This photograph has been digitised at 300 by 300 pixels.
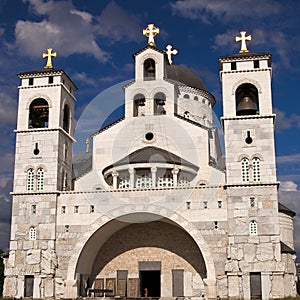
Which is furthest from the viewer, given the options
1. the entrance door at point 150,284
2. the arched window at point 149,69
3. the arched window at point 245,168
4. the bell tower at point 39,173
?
the arched window at point 149,69

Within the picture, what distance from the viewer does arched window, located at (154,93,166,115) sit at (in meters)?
35.5

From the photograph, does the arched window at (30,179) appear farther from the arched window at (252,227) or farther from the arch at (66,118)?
the arched window at (252,227)

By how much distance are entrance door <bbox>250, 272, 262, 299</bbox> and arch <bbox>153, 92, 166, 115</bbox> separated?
13.3m

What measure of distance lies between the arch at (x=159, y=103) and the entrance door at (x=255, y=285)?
43.6 feet

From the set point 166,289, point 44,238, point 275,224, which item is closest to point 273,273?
point 275,224

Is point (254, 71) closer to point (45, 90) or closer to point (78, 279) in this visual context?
point (45, 90)

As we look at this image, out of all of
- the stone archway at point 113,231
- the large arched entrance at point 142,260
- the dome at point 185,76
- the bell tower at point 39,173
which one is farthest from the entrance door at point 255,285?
the dome at point 185,76

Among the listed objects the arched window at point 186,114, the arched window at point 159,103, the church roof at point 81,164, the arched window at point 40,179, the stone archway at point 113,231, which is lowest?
the stone archway at point 113,231

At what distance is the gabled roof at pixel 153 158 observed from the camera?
106 ft

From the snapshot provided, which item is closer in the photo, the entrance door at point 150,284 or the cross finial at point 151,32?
the entrance door at point 150,284

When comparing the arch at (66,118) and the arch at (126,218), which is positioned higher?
the arch at (66,118)

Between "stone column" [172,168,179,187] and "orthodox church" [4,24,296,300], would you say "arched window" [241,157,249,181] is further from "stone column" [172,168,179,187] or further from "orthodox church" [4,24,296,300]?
"stone column" [172,168,179,187]

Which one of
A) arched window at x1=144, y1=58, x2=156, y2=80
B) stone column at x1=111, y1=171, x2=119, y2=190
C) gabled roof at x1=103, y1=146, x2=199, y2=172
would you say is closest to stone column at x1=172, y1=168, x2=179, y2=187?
gabled roof at x1=103, y1=146, x2=199, y2=172

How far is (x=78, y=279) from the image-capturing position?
30.1m
